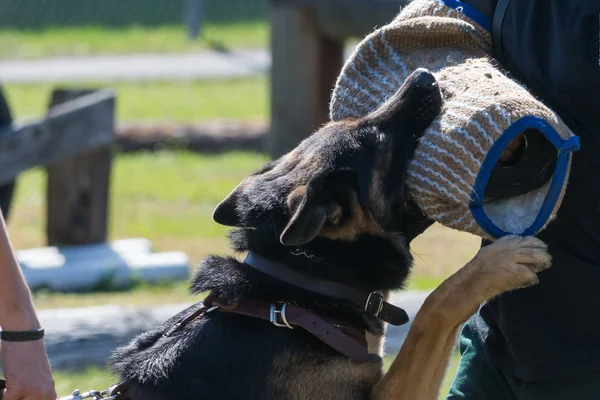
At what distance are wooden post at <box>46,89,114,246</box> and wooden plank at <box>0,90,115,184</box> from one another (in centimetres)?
15

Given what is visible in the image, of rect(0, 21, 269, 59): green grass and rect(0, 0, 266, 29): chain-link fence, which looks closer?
rect(0, 21, 269, 59): green grass

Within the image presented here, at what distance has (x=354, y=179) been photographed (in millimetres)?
3330

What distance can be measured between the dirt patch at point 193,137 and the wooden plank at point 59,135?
15.4 feet

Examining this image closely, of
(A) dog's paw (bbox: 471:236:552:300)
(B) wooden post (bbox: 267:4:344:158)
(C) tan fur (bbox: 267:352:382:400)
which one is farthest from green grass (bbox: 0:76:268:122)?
(A) dog's paw (bbox: 471:236:552:300)

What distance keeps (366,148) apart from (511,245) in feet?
2.00

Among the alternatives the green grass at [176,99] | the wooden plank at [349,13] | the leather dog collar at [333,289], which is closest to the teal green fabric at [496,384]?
the leather dog collar at [333,289]

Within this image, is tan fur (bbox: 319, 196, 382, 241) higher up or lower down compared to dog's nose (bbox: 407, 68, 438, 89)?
→ lower down

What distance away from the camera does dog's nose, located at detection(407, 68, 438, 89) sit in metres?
3.12

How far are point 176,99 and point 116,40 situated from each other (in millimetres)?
6208

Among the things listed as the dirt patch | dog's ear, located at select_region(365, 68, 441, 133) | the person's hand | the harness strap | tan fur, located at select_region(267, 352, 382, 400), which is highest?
dog's ear, located at select_region(365, 68, 441, 133)

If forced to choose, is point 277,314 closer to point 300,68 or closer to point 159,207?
point 300,68

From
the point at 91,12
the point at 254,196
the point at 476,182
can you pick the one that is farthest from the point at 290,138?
the point at 91,12

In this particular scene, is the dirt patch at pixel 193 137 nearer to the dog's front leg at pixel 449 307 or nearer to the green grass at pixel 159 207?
the green grass at pixel 159 207

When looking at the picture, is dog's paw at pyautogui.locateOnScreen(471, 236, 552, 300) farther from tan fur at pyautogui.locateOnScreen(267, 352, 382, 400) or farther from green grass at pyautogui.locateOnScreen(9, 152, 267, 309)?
green grass at pyautogui.locateOnScreen(9, 152, 267, 309)
